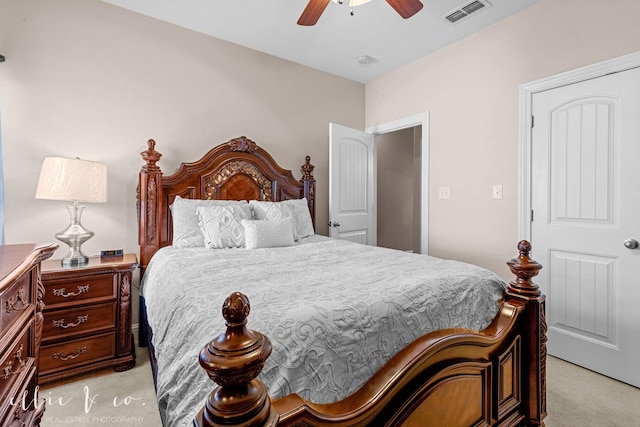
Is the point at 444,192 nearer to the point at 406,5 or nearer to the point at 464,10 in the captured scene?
the point at 464,10

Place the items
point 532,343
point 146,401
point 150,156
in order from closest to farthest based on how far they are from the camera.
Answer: point 532,343 → point 146,401 → point 150,156

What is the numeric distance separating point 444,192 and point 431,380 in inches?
95.9

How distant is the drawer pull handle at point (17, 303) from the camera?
0.96 metres

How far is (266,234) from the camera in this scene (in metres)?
2.34

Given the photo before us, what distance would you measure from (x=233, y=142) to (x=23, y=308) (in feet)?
6.92

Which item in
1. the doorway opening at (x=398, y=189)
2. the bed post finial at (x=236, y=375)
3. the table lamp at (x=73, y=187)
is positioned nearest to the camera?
the bed post finial at (x=236, y=375)

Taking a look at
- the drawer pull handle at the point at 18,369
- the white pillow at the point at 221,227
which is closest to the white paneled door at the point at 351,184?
the white pillow at the point at 221,227

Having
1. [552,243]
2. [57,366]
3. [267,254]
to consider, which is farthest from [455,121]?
[57,366]

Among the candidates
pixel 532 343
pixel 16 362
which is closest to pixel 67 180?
pixel 16 362

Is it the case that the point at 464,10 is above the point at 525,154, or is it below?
above

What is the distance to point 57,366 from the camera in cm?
192

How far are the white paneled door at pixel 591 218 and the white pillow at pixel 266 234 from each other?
1.98m

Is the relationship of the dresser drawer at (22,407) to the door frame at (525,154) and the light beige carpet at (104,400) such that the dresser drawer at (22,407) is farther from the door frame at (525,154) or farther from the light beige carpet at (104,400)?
the door frame at (525,154)

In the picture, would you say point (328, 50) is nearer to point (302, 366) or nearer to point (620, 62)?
point (620, 62)
